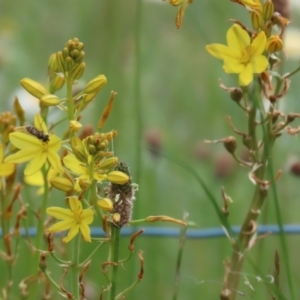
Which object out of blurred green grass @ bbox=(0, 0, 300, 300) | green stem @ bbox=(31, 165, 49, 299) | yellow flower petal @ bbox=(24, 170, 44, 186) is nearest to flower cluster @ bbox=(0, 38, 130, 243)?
green stem @ bbox=(31, 165, 49, 299)

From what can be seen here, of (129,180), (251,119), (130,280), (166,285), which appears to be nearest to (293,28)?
(166,285)

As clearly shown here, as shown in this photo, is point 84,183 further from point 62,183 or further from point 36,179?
point 36,179

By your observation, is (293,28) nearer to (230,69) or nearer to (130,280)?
(130,280)

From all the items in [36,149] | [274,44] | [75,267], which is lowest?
[75,267]

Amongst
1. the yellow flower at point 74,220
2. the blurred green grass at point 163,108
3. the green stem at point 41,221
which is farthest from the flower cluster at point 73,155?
the blurred green grass at point 163,108

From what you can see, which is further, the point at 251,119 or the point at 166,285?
the point at 166,285

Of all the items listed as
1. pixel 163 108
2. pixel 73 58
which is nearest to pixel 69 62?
pixel 73 58

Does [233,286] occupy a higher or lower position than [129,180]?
lower
